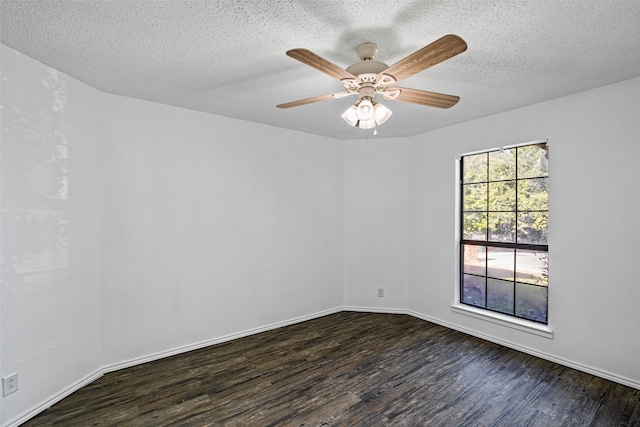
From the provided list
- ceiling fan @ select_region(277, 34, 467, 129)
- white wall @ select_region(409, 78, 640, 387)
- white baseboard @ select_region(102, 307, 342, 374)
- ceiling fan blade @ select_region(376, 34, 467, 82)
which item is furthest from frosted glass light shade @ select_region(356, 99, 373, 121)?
white baseboard @ select_region(102, 307, 342, 374)

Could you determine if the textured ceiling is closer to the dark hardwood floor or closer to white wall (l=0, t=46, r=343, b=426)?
white wall (l=0, t=46, r=343, b=426)

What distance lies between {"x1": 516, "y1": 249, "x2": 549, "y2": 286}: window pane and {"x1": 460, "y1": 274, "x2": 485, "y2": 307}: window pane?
0.45 meters

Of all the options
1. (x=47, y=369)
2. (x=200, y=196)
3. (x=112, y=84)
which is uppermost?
(x=112, y=84)

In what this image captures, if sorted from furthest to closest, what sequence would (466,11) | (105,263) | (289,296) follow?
(289,296), (105,263), (466,11)

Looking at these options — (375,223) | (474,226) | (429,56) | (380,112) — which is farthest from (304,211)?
(429,56)

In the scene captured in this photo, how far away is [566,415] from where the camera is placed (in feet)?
6.93

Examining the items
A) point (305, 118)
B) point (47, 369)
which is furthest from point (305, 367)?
point (305, 118)

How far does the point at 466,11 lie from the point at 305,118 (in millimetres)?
2050

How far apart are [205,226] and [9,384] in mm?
1800

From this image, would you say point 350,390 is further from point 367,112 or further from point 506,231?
point 506,231

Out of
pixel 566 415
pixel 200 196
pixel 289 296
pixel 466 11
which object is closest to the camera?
pixel 466 11

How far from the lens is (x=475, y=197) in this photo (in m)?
3.66

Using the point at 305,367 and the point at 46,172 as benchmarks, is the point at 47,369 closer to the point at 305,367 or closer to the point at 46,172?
the point at 46,172

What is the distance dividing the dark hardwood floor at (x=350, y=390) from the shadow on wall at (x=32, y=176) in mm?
1078
